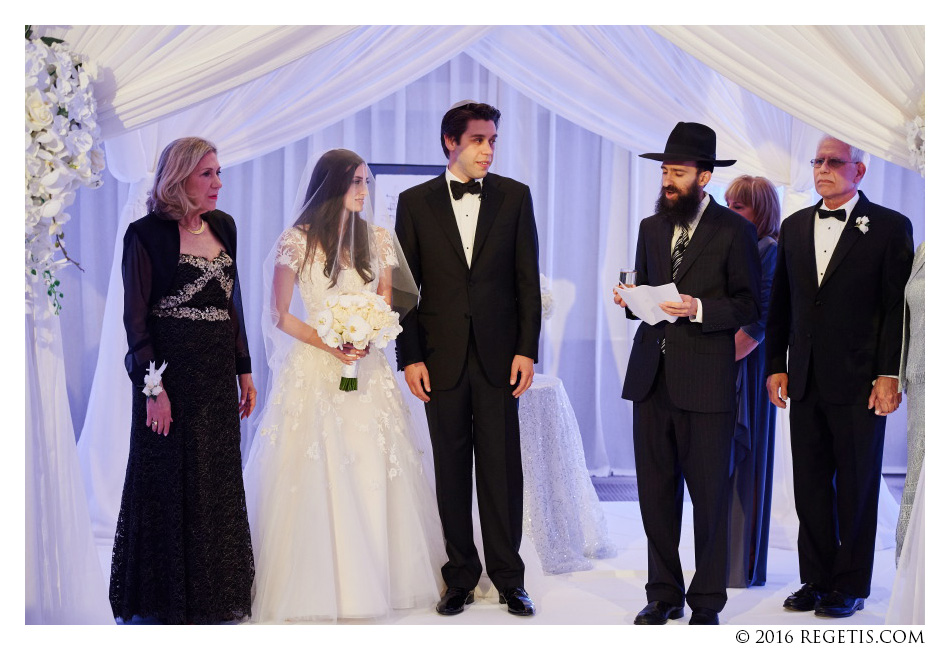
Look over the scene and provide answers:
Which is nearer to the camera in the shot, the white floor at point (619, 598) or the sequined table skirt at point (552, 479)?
the white floor at point (619, 598)

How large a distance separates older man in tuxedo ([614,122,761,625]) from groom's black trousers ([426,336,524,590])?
20.1 inches

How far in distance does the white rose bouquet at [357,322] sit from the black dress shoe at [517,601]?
43.5 inches

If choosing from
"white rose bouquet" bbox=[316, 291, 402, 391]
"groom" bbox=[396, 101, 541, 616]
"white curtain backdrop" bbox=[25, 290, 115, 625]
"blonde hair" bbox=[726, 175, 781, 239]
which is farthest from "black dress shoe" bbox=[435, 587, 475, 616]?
"blonde hair" bbox=[726, 175, 781, 239]

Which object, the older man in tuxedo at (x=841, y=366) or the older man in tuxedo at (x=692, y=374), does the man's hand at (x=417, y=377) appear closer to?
the older man in tuxedo at (x=692, y=374)

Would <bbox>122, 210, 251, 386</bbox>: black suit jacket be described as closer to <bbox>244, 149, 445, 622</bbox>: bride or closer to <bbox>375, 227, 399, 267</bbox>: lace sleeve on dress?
<bbox>244, 149, 445, 622</bbox>: bride

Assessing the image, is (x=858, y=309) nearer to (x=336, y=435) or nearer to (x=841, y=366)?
(x=841, y=366)

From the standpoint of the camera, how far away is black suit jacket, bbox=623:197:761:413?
3.45m

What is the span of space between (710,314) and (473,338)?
0.90 metres

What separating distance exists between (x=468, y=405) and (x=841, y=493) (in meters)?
1.50

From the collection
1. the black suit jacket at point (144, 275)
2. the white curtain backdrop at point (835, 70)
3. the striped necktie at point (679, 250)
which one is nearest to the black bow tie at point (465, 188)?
the striped necktie at point (679, 250)

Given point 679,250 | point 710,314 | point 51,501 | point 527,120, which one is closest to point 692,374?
point 710,314

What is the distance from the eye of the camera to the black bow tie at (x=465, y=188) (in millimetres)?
3729
